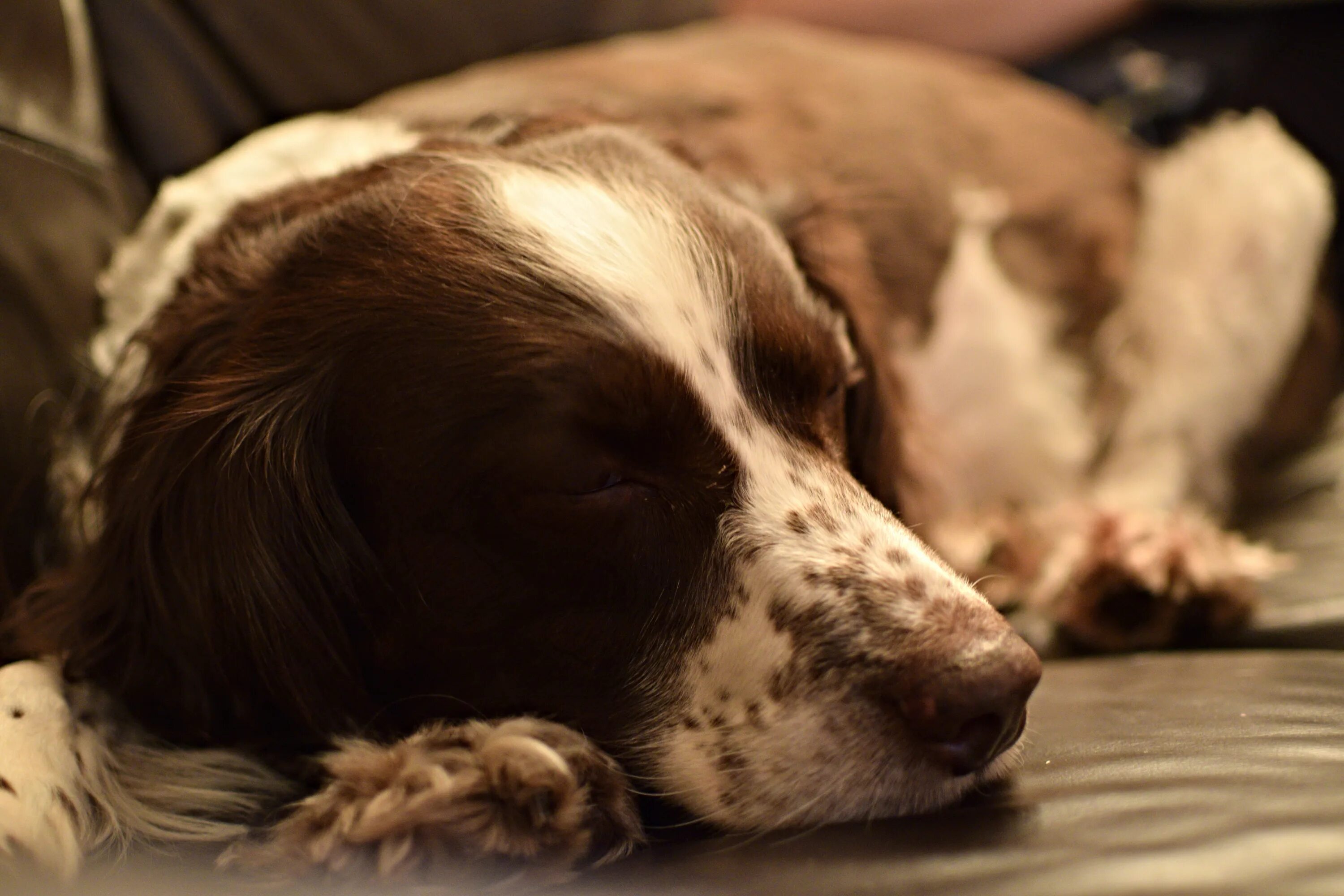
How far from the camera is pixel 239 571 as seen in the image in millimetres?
1492

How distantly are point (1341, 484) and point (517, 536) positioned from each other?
1914 millimetres

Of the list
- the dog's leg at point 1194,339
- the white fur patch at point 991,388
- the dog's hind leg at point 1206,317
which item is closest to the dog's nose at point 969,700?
the dog's leg at point 1194,339

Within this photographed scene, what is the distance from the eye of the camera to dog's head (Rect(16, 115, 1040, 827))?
4.40ft

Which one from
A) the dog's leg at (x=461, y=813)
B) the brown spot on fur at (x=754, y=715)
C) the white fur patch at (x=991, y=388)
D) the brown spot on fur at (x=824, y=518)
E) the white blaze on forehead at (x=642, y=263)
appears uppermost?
the white blaze on forehead at (x=642, y=263)

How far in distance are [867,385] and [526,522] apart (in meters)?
0.82

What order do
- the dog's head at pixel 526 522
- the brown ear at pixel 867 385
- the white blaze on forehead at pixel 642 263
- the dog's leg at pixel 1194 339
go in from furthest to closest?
the dog's leg at pixel 1194 339 < the brown ear at pixel 867 385 < the white blaze on forehead at pixel 642 263 < the dog's head at pixel 526 522

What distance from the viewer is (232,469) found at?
1.51m

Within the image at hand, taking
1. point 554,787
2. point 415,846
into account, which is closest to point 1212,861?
point 554,787

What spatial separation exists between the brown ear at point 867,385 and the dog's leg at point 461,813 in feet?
2.47

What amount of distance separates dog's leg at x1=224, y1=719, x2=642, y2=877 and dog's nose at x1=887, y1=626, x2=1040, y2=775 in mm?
321

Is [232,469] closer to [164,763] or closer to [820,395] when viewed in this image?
[164,763]

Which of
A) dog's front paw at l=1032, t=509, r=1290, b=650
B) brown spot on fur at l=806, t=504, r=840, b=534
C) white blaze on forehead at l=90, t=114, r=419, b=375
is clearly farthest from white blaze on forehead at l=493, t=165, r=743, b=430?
dog's front paw at l=1032, t=509, r=1290, b=650

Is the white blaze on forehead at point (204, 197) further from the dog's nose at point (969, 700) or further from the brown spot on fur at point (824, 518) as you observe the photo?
the dog's nose at point (969, 700)

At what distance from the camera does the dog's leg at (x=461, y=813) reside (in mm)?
1191
